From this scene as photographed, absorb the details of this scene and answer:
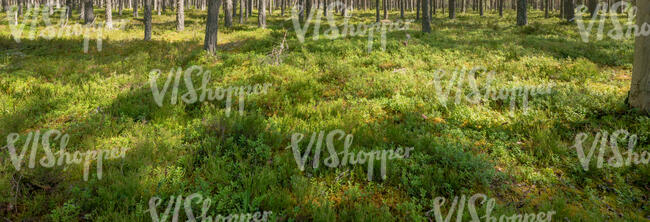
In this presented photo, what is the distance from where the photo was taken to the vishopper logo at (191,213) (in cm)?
301

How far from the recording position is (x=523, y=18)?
20.6 meters

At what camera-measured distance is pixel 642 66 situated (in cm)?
522

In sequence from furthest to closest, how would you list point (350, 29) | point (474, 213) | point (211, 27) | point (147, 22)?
point (350, 29) → point (147, 22) → point (211, 27) → point (474, 213)

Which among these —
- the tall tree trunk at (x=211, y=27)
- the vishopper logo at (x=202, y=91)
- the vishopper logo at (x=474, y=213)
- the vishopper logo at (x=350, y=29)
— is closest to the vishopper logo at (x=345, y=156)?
the vishopper logo at (x=474, y=213)

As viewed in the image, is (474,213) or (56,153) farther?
(56,153)

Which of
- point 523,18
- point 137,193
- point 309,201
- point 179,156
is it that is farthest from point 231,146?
point 523,18

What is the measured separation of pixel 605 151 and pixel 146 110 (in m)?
8.05

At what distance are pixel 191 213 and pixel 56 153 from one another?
99.0 inches

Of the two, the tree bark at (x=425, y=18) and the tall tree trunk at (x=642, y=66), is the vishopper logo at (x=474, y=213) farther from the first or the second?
the tree bark at (x=425, y=18)

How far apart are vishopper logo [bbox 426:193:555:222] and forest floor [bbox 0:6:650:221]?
0.07 meters

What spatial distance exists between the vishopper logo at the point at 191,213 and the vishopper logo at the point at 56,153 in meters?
1.07

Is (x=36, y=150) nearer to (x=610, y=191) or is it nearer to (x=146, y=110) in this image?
(x=146, y=110)

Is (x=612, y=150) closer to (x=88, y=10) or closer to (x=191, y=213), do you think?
(x=191, y=213)

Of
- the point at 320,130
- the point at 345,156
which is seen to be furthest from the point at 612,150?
the point at 320,130
